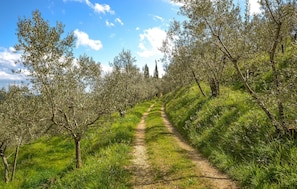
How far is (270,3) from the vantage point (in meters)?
10.6

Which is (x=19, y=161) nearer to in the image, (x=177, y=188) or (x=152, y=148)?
(x=152, y=148)

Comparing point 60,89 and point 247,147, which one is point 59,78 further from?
point 247,147

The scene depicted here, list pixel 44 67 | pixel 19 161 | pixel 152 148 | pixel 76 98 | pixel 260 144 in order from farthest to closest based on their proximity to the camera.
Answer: pixel 19 161, pixel 152 148, pixel 76 98, pixel 44 67, pixel 260 144

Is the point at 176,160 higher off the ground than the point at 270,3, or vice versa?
the point at 270,3

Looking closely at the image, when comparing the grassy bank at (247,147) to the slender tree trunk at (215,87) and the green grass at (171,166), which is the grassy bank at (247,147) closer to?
the green grass at (171,166)

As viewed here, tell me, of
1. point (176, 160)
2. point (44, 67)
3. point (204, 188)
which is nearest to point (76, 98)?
point (44, 67)

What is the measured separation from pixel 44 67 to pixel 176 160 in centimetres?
964

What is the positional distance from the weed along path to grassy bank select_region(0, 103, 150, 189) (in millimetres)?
844

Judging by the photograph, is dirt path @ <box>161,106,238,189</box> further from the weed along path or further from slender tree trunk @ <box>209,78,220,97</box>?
slender tree trunk @ <box>209,78,220,97</box>

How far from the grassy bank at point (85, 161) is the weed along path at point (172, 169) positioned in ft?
2.77

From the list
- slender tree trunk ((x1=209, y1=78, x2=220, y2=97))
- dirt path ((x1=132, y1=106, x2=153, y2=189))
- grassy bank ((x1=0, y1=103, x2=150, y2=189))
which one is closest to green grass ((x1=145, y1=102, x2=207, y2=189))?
dirt path ((x1=132, y1=106, x2=153, y2=189))

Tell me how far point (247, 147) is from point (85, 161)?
1165cm

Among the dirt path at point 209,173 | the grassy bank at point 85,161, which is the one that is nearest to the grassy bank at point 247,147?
the dirt path at point 209,173

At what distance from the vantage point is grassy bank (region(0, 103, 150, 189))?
13.1 metres
